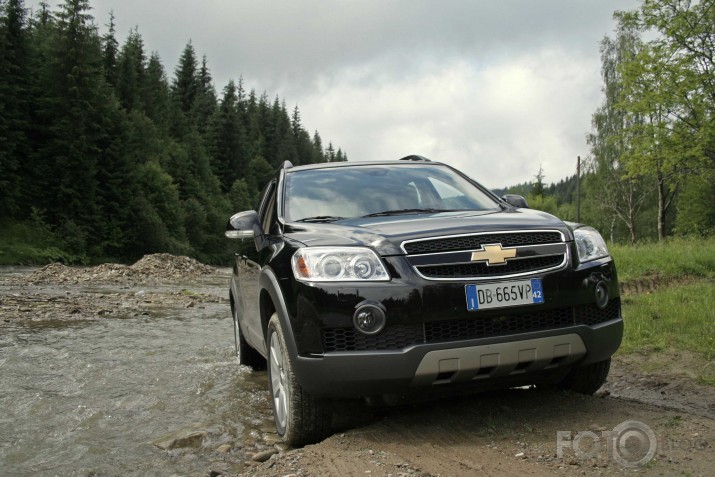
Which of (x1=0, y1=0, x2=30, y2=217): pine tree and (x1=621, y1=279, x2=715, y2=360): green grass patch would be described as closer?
(x1=621, y1=279, x2=715, y2=360): green grass patch

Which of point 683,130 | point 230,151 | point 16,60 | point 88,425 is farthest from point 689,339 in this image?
A: point 230,151

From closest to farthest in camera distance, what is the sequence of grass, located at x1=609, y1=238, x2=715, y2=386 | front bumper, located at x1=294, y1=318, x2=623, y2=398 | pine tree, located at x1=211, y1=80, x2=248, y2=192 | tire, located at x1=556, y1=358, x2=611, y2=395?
1. front bumper, located at x1=294, y1=318, x2=623, y2=398
2. tire, located at x1=556, y1=358, x2=611, y2=395
3. grass, located at x1=609, y1=238, x2=715, y2=386
4. pine tree, located at x1=211, y1=80, x2=248, y2=192

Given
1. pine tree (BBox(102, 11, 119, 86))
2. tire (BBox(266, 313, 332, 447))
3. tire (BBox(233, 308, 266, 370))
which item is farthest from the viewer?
pine tree (BBox(102, 11, 119, 86))

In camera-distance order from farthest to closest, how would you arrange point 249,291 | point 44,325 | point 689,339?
point 44,325
point 689,339
point 249,291

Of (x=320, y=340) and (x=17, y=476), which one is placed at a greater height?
(x=320, y=340)

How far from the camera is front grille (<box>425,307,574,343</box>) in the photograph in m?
3.52

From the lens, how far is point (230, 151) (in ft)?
272

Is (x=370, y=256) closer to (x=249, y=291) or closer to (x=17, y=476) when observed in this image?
(x=249, y=291)

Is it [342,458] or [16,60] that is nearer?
[342,458]

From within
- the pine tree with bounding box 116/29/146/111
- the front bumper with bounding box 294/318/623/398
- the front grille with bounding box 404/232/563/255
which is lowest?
the front bumper with bounding box 294/318/623/398

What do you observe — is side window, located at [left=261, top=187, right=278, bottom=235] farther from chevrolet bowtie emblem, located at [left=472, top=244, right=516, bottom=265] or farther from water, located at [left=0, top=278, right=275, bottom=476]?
chevrolet bowtie emblem, located at [left=472, top=244, right=516, bottom=265]

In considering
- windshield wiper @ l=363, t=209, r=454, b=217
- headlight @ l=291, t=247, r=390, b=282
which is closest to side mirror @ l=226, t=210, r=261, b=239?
windshield wiper @ l=363, t=209, r=454, b=217

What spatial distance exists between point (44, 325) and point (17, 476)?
271 inches

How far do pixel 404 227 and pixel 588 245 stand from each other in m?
1.19
